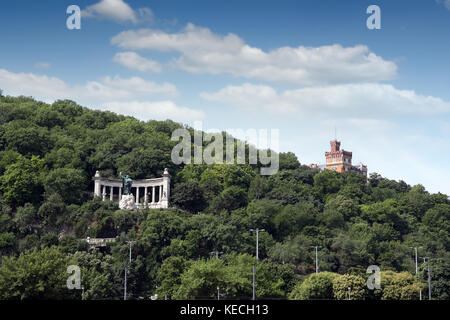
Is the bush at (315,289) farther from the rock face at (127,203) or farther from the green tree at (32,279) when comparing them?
the rock face at (127,203)

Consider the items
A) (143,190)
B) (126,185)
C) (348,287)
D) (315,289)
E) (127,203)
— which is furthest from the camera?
(143,190)

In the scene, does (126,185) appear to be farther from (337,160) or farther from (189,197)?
(337,160)

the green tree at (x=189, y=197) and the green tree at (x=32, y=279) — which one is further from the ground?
the green tree at (x=189, y=197)

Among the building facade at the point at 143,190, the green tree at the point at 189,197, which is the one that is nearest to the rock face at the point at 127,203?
the building facade at the point at 143,190

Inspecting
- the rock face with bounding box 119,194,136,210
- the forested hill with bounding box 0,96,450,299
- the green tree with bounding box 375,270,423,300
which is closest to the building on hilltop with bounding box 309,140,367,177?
the forested hill with bounding box 0,96,450,299

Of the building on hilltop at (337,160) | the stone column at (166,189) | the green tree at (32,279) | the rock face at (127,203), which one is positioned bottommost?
the green tree at (32,279)

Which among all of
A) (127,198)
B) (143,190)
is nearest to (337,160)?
(143,190)

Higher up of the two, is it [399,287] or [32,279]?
[32,279]
